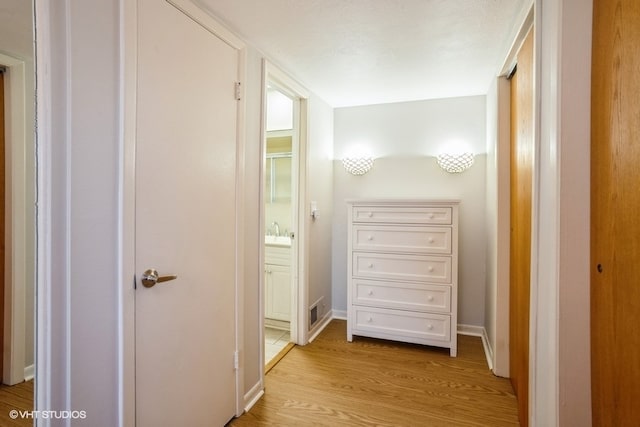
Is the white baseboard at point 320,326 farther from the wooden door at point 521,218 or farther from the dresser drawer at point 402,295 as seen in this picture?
the wooden door at point 521,218

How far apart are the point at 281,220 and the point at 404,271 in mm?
1644

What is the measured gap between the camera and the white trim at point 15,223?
91cm

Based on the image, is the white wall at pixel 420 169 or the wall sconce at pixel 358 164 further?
the wall sconce at pixel 358 164

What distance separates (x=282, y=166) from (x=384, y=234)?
5.17 ft

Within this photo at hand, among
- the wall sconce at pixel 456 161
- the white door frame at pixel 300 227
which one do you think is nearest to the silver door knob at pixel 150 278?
the white door frame at pixel 300 227

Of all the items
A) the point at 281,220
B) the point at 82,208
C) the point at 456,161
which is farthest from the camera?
the point at 281,220

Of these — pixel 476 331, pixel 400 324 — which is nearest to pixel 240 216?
pixel 400 324

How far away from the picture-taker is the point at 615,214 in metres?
0.89

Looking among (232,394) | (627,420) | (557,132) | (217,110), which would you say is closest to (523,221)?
(557,132)

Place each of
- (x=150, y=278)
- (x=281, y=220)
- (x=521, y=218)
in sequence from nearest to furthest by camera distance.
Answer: (x=150, y=278)
(x=521, y=218)
(x=281, y=220)

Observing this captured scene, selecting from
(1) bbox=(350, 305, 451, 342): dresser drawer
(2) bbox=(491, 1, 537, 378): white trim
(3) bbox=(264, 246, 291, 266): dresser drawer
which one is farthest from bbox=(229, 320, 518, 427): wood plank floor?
(3) bbox=(264, 246, 291, 266): dresser drawer

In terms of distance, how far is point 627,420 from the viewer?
0.82m

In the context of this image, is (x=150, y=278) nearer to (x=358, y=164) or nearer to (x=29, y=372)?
(x=29, y=372)

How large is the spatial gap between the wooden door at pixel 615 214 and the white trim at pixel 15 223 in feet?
5.56
